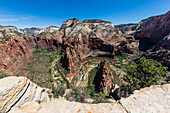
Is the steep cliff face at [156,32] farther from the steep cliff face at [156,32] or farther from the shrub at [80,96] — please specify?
the shrub at [80,96]

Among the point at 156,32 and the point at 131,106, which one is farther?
the point at 156,32

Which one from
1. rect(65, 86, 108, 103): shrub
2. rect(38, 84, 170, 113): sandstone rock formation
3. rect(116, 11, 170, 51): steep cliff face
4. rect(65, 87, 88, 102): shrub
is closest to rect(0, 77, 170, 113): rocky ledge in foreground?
rect(38, 84, 170, 113): sandstone rock formation

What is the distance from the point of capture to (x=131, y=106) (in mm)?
3510

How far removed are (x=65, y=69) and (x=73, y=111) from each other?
1849 inches

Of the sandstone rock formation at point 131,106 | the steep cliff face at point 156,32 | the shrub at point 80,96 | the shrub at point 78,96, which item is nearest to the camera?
the sandstone rock formation at point 131,106

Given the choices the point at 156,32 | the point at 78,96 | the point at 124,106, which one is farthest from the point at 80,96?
the point at 156,32

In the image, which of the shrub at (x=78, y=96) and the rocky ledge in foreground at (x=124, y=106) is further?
the shrub at (x=78, y=96)

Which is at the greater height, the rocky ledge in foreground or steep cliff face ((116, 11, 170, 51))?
steep cliff face ((116, 11, 170, 51))

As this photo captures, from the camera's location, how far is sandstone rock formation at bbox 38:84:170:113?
3289 mm

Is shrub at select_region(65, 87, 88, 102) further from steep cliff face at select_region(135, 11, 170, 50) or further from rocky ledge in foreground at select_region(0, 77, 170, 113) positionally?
steep cliff face at select_region(135, 11, 170, 50)

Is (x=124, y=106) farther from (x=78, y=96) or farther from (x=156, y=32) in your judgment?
(x=156, y=32)

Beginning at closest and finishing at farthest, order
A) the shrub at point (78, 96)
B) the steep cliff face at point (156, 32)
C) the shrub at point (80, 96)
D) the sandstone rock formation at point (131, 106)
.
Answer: the sandstone rock formation at point (131, 106), the shrub at point (80, 96), the shrub at point (78, 96), the steep cliff face at point (156, 32)

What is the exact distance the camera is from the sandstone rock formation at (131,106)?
329cm

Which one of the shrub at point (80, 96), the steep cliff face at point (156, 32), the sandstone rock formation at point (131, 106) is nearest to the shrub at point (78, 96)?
the shrub at point (80, 96)
